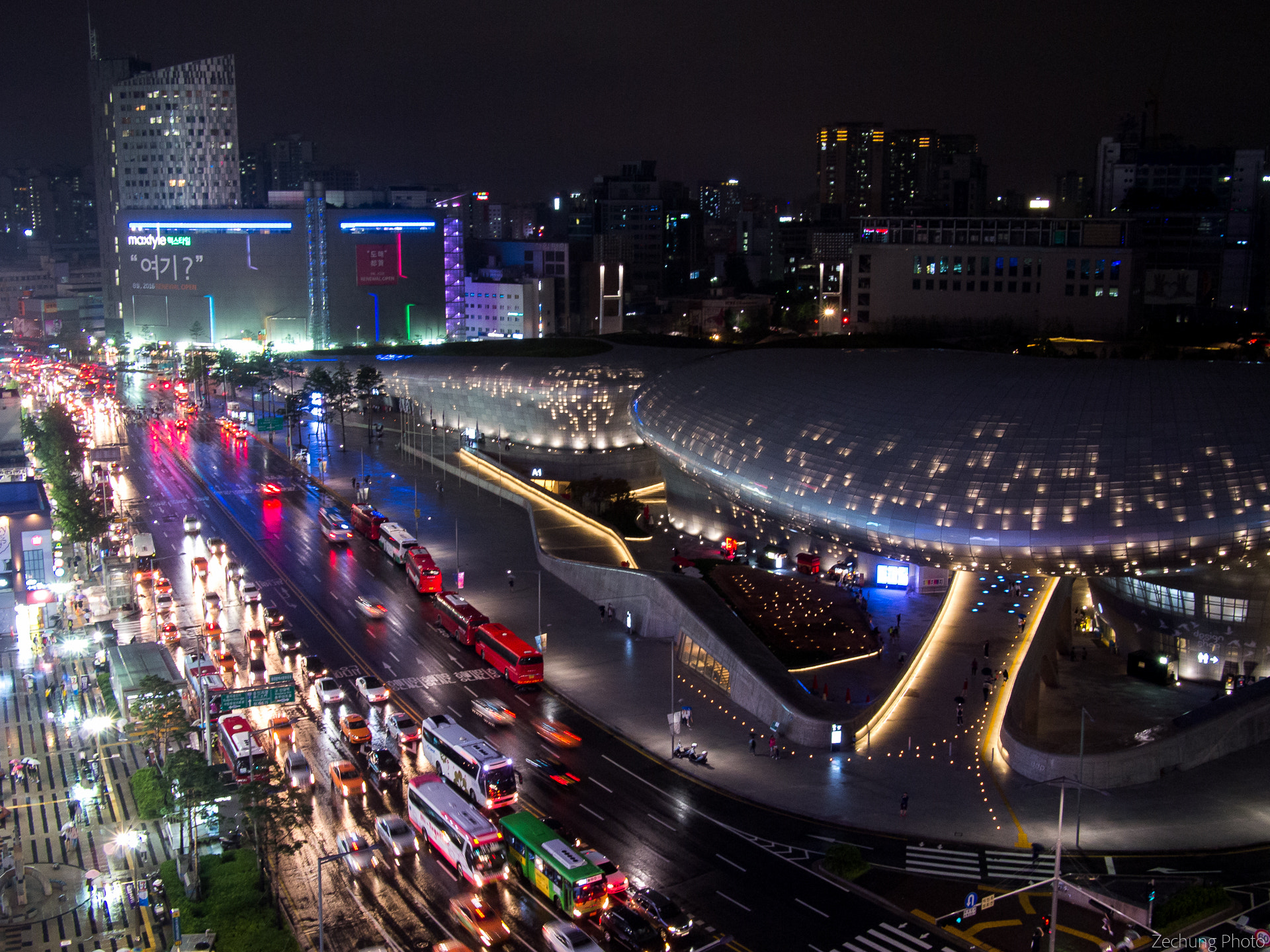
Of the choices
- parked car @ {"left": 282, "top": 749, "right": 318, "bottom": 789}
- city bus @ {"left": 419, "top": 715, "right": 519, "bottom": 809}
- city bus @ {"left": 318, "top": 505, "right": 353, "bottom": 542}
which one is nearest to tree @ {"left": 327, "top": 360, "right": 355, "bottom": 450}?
city bus @ {"left": 318, "top": 505, "right": 353, "bottom": 542}

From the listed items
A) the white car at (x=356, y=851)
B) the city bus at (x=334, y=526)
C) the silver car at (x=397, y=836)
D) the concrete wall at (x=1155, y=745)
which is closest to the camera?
the white car at (x=356, y=851)

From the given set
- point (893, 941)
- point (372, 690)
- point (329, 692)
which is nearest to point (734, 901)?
point (893, 941)

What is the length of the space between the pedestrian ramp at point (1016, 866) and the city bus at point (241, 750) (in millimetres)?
23891

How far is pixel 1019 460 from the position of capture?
49594 millimetres

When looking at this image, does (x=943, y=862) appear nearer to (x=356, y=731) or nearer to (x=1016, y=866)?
(x=1016, y=866)

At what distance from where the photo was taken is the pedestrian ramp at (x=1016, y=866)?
35.8 meters

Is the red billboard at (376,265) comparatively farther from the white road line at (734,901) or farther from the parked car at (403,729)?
the white road line at (734,901)

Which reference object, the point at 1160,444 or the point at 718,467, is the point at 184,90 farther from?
the point at 1160,444

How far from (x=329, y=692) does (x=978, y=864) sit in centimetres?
2743

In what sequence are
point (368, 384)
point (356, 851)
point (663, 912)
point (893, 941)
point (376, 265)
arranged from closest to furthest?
point (893, 941) < point (663, 912) < point (356, 851) < point (368, 384) < point (376, 265)

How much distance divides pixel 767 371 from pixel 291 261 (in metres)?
112

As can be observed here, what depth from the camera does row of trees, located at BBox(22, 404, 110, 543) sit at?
72500mm

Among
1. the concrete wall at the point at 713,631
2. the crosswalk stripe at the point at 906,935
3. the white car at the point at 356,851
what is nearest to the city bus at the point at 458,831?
the white car at the point at 356,851

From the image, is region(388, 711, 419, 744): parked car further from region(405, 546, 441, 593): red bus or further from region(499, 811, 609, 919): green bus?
region(405, 546, 441, 593): red bus
